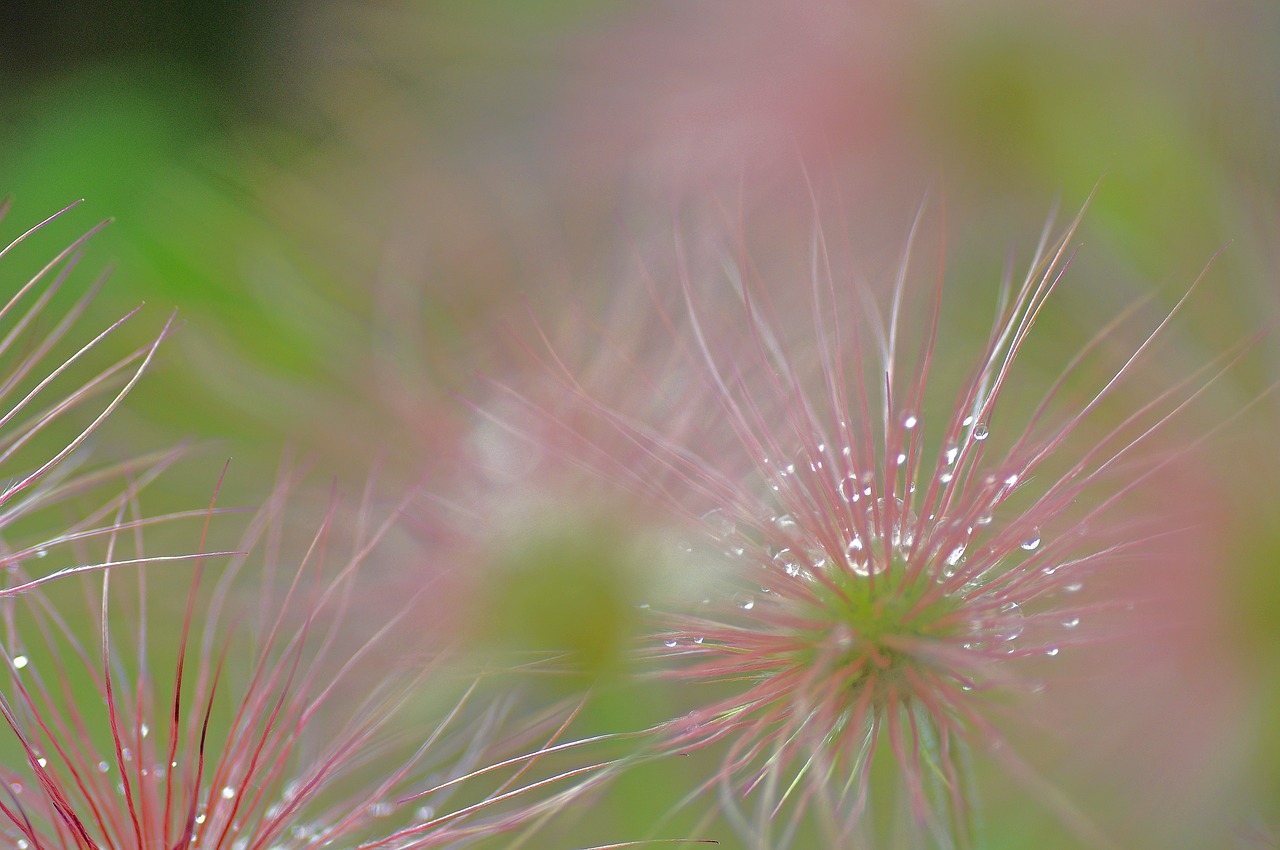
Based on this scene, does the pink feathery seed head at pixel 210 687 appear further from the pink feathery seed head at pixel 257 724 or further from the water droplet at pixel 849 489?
the water droplet at pixel 849 489

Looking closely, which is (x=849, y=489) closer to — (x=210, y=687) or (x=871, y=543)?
(x=871, y=543)

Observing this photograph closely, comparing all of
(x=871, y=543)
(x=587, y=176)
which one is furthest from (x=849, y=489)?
Result: (x=587, y=176)

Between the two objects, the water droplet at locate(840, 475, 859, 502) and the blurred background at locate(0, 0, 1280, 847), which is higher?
the blurred background at locate(0, 0, 1280, 847)

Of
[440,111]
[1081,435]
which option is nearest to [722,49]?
[440,111]

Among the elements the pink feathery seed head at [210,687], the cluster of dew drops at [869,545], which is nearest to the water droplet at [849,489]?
the cluster of dew drops at [869,545]

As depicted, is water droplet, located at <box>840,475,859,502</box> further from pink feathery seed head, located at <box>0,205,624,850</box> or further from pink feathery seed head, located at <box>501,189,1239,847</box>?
pink feathery seed head, located at <box>0,205,624,850</box>

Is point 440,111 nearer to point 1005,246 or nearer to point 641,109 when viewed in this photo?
point 641,109

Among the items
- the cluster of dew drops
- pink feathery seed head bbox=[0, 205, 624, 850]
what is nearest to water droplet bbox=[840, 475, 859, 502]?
the cluster of dew drops
